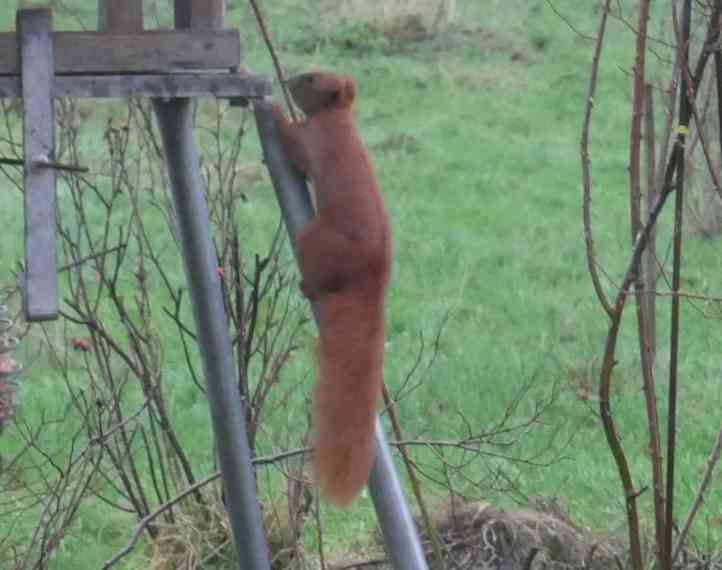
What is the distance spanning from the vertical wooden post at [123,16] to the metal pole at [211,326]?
17cm

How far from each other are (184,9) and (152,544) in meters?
1.98

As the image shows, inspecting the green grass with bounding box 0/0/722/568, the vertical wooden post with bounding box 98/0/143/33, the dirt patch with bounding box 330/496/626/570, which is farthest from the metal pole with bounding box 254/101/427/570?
the dirt patch with bounding box 330/496/626/570

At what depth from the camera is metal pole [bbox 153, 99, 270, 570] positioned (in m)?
2.20

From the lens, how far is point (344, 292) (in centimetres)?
189

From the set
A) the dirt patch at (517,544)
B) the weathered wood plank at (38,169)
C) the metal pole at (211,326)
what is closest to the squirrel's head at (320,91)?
the metal pole at (211,326)

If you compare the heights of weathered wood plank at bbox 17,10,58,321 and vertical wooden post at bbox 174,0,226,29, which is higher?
vertical wooden post at bbox 174,0,226,29

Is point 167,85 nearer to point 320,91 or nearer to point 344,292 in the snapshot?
point 320,91

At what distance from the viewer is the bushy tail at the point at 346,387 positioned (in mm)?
1804

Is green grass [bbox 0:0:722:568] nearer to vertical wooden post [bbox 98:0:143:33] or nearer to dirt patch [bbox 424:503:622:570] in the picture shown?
dirt patch [bbox 424:503:622:570]

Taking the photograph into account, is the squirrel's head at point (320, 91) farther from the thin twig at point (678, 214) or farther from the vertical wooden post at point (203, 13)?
the thin twig at point (678, 214)

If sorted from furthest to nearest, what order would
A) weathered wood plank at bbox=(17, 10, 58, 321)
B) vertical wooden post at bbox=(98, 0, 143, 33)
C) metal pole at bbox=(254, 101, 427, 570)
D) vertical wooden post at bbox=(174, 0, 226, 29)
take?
vertical wooden post at bbox=(174, 0, 226, 29), vertical wooden post at bbox=(98, 0, 143, 33), metal pole at bbox=(254, 101, 427, 570), weathered wood plank at bbox=(17, 10, 58, 321)

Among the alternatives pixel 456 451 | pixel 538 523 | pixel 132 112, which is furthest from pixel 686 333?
pixel 132 112

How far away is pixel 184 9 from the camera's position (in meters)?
2.16

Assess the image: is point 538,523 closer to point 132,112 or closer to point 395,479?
point 132,112
